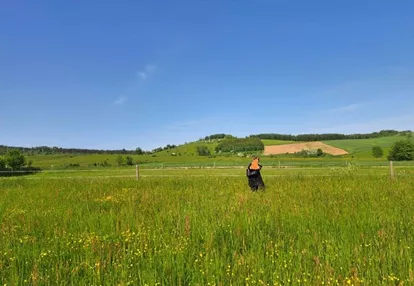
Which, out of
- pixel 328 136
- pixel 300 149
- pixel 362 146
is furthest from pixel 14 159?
pixel 328 136

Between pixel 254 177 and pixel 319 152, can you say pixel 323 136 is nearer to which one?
pixel 319 152

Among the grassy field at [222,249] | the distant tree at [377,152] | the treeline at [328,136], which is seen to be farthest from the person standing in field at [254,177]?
the treeline at [328,136]

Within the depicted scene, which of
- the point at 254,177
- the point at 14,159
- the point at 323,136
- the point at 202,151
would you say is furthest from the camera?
the point at 323,136

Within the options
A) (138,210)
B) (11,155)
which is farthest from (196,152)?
(138,210)

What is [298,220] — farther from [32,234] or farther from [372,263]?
[32,234]

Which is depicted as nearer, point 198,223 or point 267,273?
point 267,273

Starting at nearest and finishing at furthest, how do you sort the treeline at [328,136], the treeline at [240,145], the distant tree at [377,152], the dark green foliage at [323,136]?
the distant tree at [377,152], the treeline at [240,145], the treeline at [328,136], the dark green foliage at [323,136]

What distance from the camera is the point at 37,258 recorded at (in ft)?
15.0

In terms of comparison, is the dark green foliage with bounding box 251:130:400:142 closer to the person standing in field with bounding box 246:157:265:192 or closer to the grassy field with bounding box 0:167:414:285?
the person standing in field with bounding box 246:157:265:192

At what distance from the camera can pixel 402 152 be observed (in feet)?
278

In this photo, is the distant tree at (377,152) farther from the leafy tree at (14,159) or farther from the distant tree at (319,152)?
the leafy tree at (14,159)

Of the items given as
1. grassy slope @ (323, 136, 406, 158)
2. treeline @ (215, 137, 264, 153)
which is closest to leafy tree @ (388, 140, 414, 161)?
grassy slope @ (323, 136, 406, 158)

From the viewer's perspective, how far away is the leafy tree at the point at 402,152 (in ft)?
272

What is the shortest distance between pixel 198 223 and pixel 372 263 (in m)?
3.39
